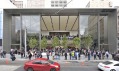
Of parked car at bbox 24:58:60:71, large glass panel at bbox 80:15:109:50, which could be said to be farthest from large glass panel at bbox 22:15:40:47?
parked car at bbox 24:58:60:71

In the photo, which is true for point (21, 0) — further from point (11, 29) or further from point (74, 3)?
point (11, 29)

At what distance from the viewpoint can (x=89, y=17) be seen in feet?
185

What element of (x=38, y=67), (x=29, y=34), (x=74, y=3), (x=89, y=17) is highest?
(x=74, y=3)

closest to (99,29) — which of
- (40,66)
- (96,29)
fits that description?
(96,29)

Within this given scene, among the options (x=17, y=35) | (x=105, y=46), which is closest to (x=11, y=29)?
(x=17, y=35)

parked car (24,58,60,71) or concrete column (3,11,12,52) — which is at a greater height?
concrete column (3,11,12,52)

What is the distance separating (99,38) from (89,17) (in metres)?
5.52

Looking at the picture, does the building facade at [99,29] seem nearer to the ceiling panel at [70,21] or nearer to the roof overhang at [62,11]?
the roof overhang at [62,11]

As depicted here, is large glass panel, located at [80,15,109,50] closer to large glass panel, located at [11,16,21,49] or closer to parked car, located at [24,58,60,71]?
large glass panel, located at [11,16,21,49]

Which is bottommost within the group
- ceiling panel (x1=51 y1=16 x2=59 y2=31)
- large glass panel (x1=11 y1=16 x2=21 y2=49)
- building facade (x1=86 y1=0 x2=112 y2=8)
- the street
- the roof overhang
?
the street

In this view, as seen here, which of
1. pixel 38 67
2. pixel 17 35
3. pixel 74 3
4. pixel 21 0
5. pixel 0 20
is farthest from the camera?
pixel 21 0

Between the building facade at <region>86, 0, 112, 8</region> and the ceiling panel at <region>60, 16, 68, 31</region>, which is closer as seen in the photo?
the ceiling panel at <region>60, 16, 68, 31</region>

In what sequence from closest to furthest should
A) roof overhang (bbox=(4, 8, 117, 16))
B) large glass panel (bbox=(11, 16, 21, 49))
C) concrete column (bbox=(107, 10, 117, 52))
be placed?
roof overhang (bbox=(4, 8, 117, 16)) → concrete column (bbox=(107, 10, 117, 52)) → large glass panel (bbox=(11, 16, 21, 49))

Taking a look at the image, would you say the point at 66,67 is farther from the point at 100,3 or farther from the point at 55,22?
the point at 100,3
